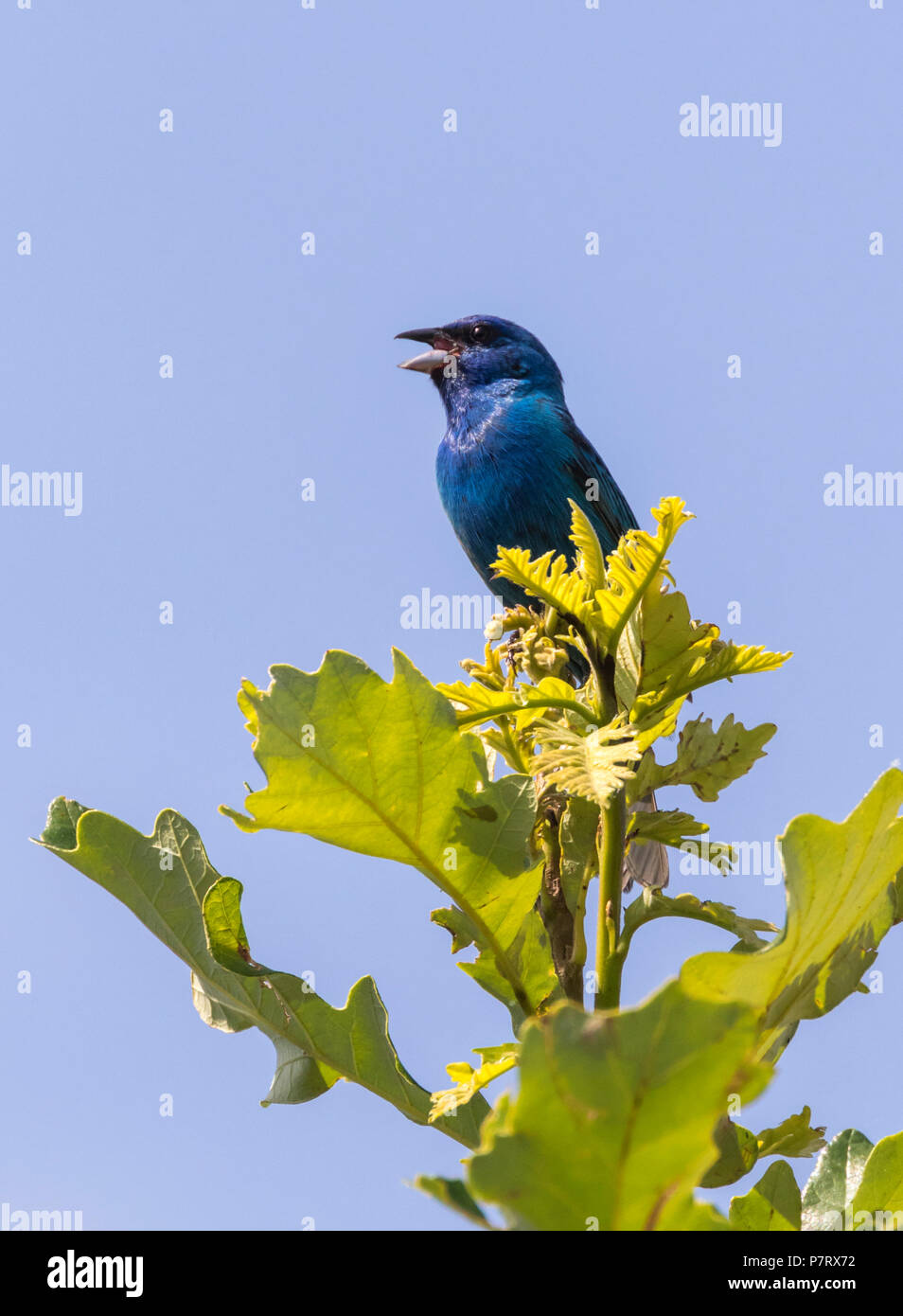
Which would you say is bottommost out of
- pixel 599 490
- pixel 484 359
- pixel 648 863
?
pixel 648 863

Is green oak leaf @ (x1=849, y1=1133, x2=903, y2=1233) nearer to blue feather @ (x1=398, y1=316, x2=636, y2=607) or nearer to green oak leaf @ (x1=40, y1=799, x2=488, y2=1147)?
green oak leaf @ (x1=40, y1=799, x2=488, y2=1147)

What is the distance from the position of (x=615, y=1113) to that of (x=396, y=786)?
805 mm

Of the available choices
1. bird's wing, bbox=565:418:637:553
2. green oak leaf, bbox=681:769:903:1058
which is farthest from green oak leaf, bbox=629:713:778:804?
bird's wing, bbox=565:418:637:553

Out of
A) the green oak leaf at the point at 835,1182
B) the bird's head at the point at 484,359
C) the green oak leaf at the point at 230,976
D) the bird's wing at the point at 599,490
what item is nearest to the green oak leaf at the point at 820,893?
the green oak leaf at the point at 835,1182

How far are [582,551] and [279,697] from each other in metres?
0.52

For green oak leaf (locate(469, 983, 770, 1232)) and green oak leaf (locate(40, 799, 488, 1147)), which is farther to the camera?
green oak leaf (locate(40, 799, 488, 1147))

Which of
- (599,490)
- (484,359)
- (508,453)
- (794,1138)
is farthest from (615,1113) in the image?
(484,359)

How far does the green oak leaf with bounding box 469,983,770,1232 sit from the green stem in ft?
2.33

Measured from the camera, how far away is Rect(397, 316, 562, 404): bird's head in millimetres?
7629

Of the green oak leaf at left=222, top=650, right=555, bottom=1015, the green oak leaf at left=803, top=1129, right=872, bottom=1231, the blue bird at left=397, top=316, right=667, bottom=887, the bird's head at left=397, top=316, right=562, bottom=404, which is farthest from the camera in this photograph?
the bird's head at left=397, top=316, right=562, bottom=404

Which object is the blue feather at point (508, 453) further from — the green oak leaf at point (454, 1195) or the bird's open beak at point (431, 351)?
the green oak leaf at point (454, 1195)

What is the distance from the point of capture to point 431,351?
7.85 meters

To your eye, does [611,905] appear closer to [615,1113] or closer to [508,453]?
[615,1113]
